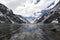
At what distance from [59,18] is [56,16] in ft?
35.6

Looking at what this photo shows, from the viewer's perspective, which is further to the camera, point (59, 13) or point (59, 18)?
point (59, 13)

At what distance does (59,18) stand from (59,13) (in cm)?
1513

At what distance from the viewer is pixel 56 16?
179m

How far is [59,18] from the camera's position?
552 feet

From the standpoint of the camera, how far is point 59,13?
182 m

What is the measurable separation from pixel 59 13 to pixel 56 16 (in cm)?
669
